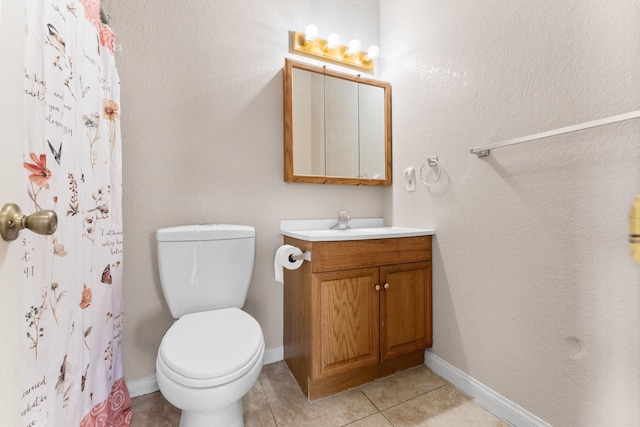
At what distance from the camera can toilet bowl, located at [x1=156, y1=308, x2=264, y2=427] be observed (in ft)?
2.95

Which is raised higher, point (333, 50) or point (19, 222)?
point (333, 50)

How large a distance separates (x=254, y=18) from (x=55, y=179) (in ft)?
4.73

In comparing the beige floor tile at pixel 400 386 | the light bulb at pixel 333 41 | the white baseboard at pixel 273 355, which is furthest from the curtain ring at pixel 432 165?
the white baseboard at pixel 273 355

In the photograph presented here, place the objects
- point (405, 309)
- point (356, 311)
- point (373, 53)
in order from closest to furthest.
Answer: point (356, 311), point (405, 309), point (373, 53)

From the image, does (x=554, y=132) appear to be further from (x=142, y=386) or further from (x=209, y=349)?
(x=142, y=386)

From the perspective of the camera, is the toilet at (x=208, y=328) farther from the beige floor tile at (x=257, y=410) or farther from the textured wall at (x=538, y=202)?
the textured wall at (x=538, y=202)

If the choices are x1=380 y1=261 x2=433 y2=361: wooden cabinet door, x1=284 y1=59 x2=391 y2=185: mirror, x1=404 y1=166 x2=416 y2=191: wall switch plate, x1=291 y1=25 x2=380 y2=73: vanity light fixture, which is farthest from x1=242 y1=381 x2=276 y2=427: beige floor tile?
x1=291 y1=25 x2=380 y2=73: vanity light fixture

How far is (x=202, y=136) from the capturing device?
5.10ft

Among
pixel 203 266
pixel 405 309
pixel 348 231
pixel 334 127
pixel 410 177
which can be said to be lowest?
pixel 405 309

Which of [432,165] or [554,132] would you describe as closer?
[554,132]

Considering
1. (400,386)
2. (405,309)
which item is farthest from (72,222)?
(400,386)

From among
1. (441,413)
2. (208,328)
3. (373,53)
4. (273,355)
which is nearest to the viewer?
(208,328)

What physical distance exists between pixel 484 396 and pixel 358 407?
606mm

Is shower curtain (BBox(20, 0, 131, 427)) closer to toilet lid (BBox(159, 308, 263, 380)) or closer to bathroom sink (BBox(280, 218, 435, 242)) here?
toilet lid (BBox(159, 308, 263, 380))
